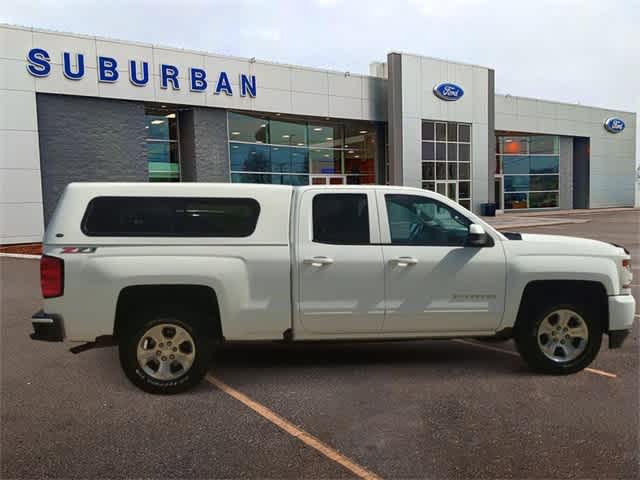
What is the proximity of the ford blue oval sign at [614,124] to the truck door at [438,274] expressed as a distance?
147ft

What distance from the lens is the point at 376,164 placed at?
3114cm

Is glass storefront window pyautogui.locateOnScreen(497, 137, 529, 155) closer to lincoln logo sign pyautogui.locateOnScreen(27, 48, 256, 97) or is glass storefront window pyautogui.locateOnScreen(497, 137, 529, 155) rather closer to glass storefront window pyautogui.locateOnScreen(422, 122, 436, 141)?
glass storefront window pyautogui.locateOnScreen(422, 122, 436, 141)

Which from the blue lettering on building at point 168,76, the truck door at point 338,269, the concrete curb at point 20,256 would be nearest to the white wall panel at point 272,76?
the blue lettering on building at point 168,76

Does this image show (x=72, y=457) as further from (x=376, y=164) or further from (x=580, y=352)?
(x=376, y=164)

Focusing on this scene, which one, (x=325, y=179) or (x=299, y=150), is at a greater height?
(x=299, y=150)

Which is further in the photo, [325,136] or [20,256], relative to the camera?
[325,136]

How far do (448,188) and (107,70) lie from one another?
20.1 meters

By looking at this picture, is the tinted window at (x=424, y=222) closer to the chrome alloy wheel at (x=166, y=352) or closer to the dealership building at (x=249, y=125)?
the chrome alloy wheel at (x=166, y=352)

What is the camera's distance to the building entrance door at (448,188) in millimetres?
30884

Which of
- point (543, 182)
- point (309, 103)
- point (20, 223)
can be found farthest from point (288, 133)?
point (543, 182)

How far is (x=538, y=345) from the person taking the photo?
4926mm

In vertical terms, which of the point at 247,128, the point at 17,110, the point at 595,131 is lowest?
the point at 17,110

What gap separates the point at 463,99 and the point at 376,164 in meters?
6.70

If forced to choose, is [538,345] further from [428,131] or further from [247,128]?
[428,131]
